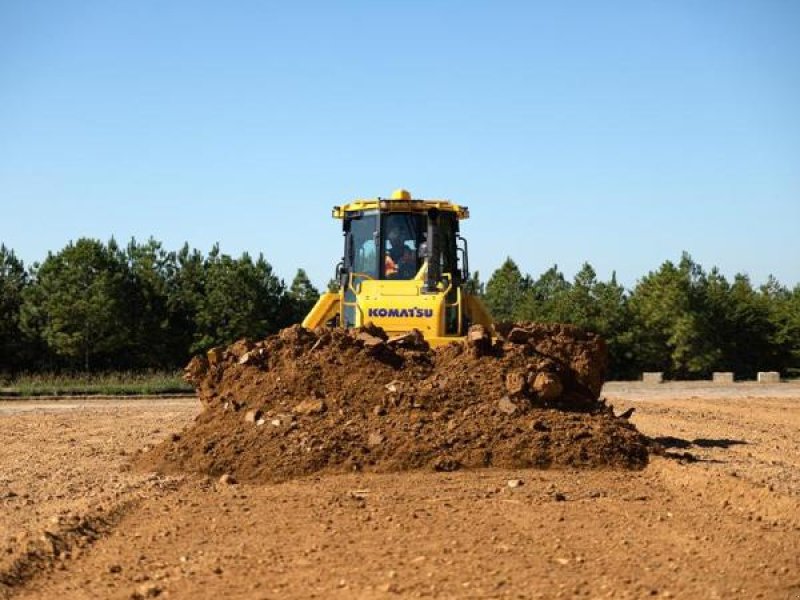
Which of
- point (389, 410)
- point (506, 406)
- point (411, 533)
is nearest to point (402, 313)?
point (389, 410)

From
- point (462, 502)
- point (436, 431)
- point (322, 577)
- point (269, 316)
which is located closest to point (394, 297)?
point (436, 431)

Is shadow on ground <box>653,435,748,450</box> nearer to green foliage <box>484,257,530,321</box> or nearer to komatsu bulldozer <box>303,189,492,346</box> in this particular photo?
komatsu bulldozer <box>303,189,492,346</box>

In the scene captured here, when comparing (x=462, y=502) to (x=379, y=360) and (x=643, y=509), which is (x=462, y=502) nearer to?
(x=643, y=509)

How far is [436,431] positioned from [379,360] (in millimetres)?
1556

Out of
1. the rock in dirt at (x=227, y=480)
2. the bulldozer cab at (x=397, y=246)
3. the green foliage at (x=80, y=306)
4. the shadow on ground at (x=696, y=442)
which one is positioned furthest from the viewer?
the green foliage at (x=80, y=306)

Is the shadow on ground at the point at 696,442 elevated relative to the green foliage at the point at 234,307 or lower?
lower

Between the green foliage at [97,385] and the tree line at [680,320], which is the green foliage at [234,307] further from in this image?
the tree line at [680,320]

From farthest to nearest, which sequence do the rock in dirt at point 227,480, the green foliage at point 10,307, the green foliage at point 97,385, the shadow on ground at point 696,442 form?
1. the green foliage at point 10,307
2. the green foliage at point 97,385
3. the shadow on ground at point 696,442
4. the rock in dirt at point 227,480

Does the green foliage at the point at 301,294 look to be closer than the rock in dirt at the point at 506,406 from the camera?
No

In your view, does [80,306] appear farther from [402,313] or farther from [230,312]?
[402,313]

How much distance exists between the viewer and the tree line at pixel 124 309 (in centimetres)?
4206

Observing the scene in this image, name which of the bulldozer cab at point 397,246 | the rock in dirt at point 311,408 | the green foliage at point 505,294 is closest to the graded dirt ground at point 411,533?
the rock in dirt at point 311,408

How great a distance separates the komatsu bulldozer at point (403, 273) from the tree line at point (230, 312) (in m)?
28.7

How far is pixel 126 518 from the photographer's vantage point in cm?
884
